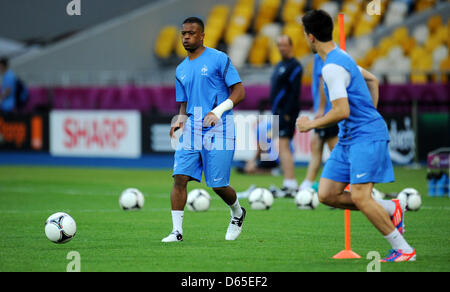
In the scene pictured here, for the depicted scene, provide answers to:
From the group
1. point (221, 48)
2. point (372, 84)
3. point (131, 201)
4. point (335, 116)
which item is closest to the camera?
point (335, 116)

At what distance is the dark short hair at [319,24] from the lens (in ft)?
25.1

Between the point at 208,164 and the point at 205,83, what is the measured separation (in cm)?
87

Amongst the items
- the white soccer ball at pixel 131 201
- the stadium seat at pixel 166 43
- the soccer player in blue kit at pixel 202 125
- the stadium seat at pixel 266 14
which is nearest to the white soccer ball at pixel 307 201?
the white soccer ball at pixel 131 201

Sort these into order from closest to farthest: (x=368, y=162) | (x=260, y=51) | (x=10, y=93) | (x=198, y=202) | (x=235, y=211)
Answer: (x=368, y=162) < (x=235, y=211) < (x=198, y=202) < (x=10, y=93) < (x=260, y=51)

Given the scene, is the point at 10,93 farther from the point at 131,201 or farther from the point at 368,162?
the point at 368,162

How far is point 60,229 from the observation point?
900 centimetres

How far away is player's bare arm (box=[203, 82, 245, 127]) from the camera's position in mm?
8938

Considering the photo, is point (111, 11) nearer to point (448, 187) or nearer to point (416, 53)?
point (416, 53)

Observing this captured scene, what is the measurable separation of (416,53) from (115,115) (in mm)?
9295

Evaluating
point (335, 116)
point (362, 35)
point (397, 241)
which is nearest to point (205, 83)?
point (335, 116)

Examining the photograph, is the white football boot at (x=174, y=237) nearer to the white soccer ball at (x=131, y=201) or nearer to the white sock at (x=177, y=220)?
the white sock at (x=177, y=220)

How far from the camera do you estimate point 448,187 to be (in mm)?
14312

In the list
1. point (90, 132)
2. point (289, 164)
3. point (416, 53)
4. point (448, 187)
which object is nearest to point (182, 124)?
point (289, 164)

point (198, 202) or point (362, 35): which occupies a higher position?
point (362, 35)
